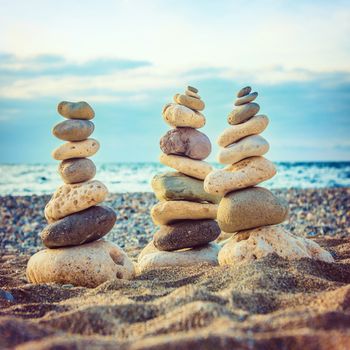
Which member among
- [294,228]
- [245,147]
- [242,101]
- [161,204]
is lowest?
[294,228]

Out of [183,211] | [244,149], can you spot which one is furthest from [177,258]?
[244,149]

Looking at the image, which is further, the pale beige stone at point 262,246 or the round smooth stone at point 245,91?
the round smooth stone at point 245,91

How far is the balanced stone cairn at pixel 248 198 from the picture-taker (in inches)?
243

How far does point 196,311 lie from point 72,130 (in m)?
3.86

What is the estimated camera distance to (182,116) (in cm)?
747

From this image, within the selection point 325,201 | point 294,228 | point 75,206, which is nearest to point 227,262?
point 75,206

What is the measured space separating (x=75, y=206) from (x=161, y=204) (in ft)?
4.87

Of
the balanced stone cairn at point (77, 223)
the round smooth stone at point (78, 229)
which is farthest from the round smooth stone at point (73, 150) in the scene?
the round smooth stone at point (78, 229)

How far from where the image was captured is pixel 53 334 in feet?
10.4

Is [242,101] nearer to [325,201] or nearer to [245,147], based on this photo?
[245,147]

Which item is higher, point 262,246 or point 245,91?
point 245,91

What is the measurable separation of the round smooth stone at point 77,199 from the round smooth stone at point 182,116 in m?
1.66

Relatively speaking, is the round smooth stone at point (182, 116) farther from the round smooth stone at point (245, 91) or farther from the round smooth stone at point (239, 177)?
the round smooth stone at point (239, 177)

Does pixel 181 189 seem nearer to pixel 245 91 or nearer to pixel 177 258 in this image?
pixel 177 258
